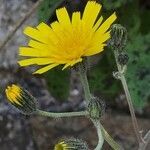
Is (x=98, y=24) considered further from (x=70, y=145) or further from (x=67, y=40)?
(x=70, y=145)

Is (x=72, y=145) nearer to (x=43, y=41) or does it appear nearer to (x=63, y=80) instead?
(x=43, y=41)

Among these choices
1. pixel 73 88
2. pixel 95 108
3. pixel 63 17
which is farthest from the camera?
pixel 73 88

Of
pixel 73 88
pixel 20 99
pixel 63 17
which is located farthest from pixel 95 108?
pixel 73 88

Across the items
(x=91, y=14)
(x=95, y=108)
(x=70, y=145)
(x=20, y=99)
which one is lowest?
(x=70, y=145)

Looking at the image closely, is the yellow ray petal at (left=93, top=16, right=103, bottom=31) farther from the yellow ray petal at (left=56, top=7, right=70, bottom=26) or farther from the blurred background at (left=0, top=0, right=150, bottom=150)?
the blurred background at (left=0, top=0, right=150, bottom=150)

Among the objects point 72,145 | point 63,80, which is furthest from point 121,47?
point 63,80

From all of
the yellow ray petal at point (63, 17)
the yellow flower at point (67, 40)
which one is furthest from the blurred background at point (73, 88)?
the yellow flower at point (67, 40)

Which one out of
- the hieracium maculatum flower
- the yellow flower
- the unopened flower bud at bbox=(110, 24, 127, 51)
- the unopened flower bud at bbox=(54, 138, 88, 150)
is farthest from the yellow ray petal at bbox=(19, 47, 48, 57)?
the unopened flower bud at bbox=(54, 138, 88, 150)
